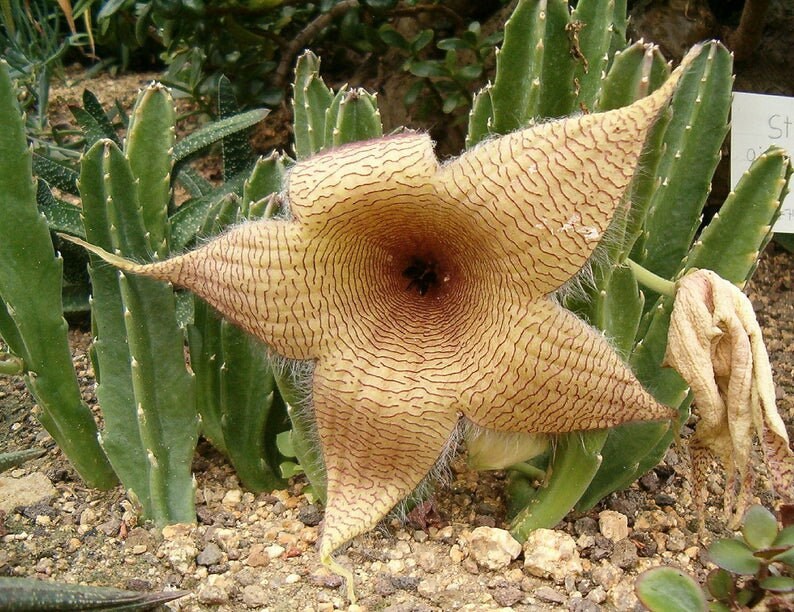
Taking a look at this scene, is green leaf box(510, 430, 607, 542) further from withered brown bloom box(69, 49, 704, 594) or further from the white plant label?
the white plant label

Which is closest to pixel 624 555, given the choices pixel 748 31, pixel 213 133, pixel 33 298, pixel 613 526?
pixel 613 526

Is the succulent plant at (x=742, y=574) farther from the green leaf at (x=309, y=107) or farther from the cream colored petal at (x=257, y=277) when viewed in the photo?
the green leaf at (x=309, y=107)

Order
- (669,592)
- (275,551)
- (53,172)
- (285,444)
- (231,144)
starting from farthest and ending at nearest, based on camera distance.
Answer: (231,144), (53,172), (285,444), (275,551), (669,592)

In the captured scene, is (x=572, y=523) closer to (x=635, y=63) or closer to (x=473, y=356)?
(x=473, y=356)

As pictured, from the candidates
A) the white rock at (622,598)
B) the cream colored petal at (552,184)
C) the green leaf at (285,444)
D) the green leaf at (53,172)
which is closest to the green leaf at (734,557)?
the white rock at (622,598)

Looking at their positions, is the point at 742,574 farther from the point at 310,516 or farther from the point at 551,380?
the point at 310,516

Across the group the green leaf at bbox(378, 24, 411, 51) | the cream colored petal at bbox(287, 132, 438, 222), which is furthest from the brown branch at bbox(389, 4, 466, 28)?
the cream colored petal at bbox(287, 132, 438, 222)
